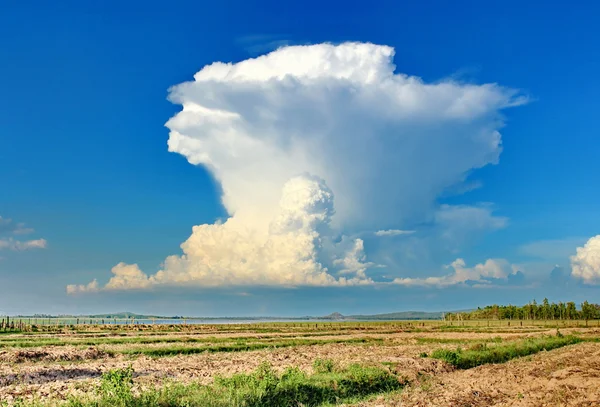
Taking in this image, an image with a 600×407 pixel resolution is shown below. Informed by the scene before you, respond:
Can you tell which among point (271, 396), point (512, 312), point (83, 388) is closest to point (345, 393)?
point (271, 396)

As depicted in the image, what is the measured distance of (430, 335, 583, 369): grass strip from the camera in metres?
35.0

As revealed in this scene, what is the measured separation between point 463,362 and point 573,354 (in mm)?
11442

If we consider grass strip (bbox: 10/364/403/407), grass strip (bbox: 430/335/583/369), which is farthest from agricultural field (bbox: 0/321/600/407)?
grass strip (bbox: 430/335/583/369)

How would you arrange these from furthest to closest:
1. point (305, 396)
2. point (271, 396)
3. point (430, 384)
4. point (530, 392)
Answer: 1. point (430, 384)
2. point (530, 392)
3. point (305, 396)
4. point (271, 396)

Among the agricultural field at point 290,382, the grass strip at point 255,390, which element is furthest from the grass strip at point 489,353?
the grass strip at point 255,390

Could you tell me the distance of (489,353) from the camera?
1553 inches

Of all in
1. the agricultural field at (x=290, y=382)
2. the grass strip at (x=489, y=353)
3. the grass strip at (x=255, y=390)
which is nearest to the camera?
the grass strip at (x=255, y=390)

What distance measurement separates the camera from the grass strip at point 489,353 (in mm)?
35031

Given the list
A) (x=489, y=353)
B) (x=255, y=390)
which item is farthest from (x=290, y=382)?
(x=489, y=353)

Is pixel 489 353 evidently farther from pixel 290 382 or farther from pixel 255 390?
pixel 255 390

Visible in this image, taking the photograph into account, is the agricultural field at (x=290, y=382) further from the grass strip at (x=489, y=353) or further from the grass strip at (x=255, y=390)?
the grass strip at (x=489, y=353)

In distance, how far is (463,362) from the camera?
35094 millimetres

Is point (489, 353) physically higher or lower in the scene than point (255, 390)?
lower

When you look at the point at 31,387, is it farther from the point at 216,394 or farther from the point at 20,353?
the point at 20,353
